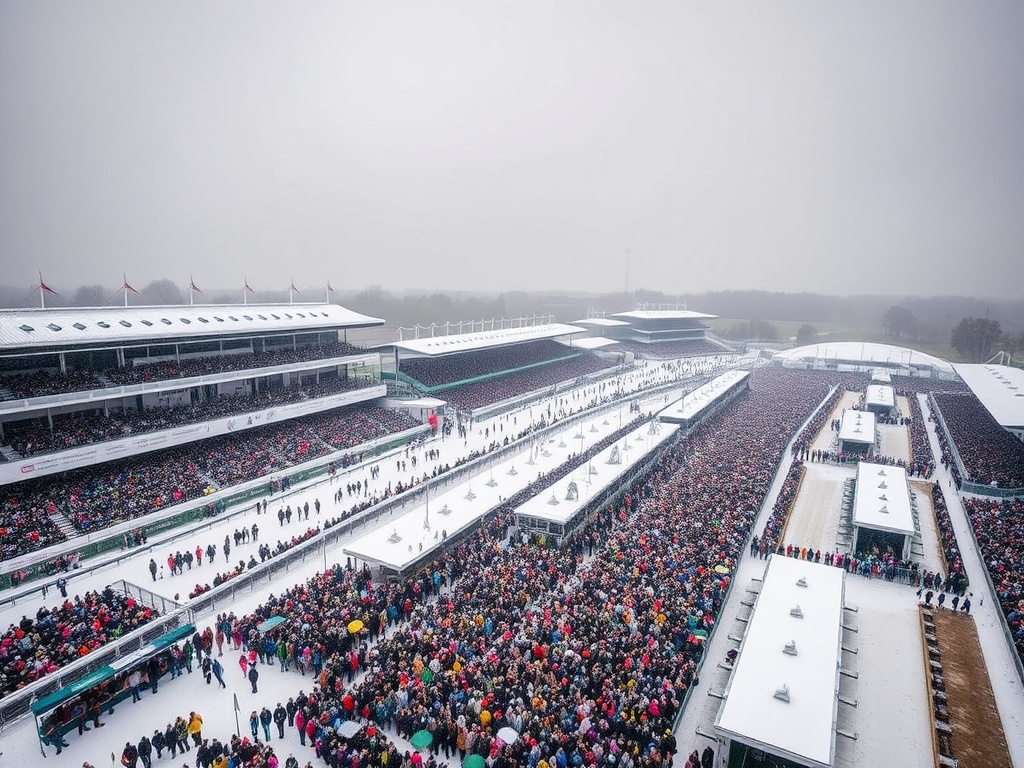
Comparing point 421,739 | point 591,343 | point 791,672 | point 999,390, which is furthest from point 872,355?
point 421,739

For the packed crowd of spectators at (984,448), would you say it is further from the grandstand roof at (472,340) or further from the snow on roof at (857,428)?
the grandstand roof at (472,340)

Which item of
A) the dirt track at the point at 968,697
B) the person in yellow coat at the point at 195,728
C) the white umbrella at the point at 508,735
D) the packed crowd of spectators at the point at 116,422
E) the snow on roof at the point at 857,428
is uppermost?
the packed crowd of spectators at the point at 116,422

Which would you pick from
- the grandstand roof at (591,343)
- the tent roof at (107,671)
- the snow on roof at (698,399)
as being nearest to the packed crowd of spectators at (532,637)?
the tent roof at (107,671)

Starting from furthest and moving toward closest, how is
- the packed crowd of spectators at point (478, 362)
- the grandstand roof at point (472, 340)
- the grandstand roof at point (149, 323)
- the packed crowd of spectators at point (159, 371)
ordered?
the packed crowd of spectators at point (478, 362) < the grandstand roof at point (472, 340) < the grandstand roof at point (149, 323) < the packed crowd of spectators at point (159, 371)

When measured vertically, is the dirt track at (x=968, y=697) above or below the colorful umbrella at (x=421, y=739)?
below

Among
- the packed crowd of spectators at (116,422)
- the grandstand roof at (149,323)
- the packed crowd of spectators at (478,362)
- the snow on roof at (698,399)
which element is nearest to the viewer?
the packed crowd of spectators at (116,422)

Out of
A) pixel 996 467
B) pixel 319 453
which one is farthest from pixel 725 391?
pixel 319 453

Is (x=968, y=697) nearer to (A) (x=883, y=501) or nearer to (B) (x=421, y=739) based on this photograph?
(A) (x=883, y=501)

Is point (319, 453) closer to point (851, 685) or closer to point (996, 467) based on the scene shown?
point (851, 685)

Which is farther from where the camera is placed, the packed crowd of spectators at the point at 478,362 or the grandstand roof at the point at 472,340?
the packed crowd of spectators at the point at 478,362
